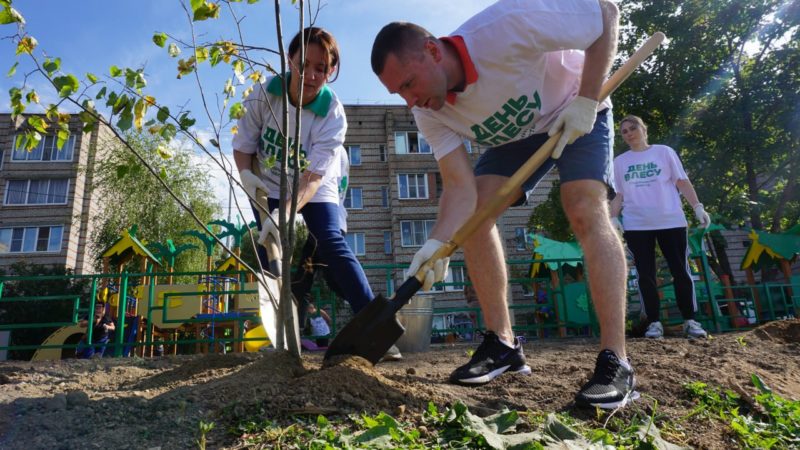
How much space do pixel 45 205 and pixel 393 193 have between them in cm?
1566

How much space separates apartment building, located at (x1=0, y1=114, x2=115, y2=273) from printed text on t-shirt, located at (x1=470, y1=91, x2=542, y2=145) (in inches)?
990

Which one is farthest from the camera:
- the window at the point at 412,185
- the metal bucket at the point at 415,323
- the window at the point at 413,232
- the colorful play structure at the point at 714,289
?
the window at the point at 412,185

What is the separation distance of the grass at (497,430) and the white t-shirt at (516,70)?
4.34 feet

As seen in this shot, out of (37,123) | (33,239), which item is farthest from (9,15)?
(33,239)

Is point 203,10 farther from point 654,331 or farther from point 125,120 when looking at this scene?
point 654,331

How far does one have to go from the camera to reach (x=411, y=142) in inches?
1036

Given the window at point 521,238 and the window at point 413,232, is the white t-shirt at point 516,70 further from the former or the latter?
the window at point 413,232

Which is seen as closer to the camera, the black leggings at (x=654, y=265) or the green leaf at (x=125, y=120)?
the green leaf at (x=125, y=120)

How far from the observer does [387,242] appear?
2500cm

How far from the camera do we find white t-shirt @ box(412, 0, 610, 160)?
7.34 feet

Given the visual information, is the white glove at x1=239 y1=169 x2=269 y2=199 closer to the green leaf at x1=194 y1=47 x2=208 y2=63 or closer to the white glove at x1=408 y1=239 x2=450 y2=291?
the green leaf at x1=194 y1=47 x2=208 y2=63

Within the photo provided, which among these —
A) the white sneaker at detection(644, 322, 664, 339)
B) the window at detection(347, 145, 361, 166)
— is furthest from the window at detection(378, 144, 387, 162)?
the white sneaker at detection(644, 322, 664, 339)

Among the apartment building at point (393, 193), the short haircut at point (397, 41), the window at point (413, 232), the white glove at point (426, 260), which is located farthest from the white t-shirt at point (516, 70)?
the window at point (413, 232)

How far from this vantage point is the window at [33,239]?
23938 millimetres
